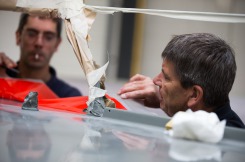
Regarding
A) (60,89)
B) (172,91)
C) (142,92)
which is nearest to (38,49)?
(60,89)

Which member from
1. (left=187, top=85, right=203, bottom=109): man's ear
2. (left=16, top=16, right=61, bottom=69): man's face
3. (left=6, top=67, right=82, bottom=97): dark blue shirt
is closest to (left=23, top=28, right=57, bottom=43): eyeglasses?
(left=16, top=16, right=61, bottom=69): man's face

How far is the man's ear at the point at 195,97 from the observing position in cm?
93

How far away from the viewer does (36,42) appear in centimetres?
207

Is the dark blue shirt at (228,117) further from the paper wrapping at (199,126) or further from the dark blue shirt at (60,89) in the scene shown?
the dark blue shirt at (60,89)

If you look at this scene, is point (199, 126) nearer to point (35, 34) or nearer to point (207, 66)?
point (207, 66)

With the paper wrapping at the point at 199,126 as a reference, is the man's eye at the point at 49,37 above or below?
below

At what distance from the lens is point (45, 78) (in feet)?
7.10

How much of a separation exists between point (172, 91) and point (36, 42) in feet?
4.33

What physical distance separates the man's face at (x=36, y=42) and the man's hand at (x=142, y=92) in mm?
977

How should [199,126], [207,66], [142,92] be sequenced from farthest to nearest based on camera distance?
[142,92] < [207,66] < [199,126]

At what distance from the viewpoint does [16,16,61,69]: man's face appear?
207 cm

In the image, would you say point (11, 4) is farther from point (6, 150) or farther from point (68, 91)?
point (68, 91)

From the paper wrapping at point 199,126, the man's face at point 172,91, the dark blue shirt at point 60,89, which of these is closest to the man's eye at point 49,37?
the dark blue shirt at point 60,89

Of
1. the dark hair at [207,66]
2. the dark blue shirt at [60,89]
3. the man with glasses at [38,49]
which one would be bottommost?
the dark blue shirt at [60,89]
